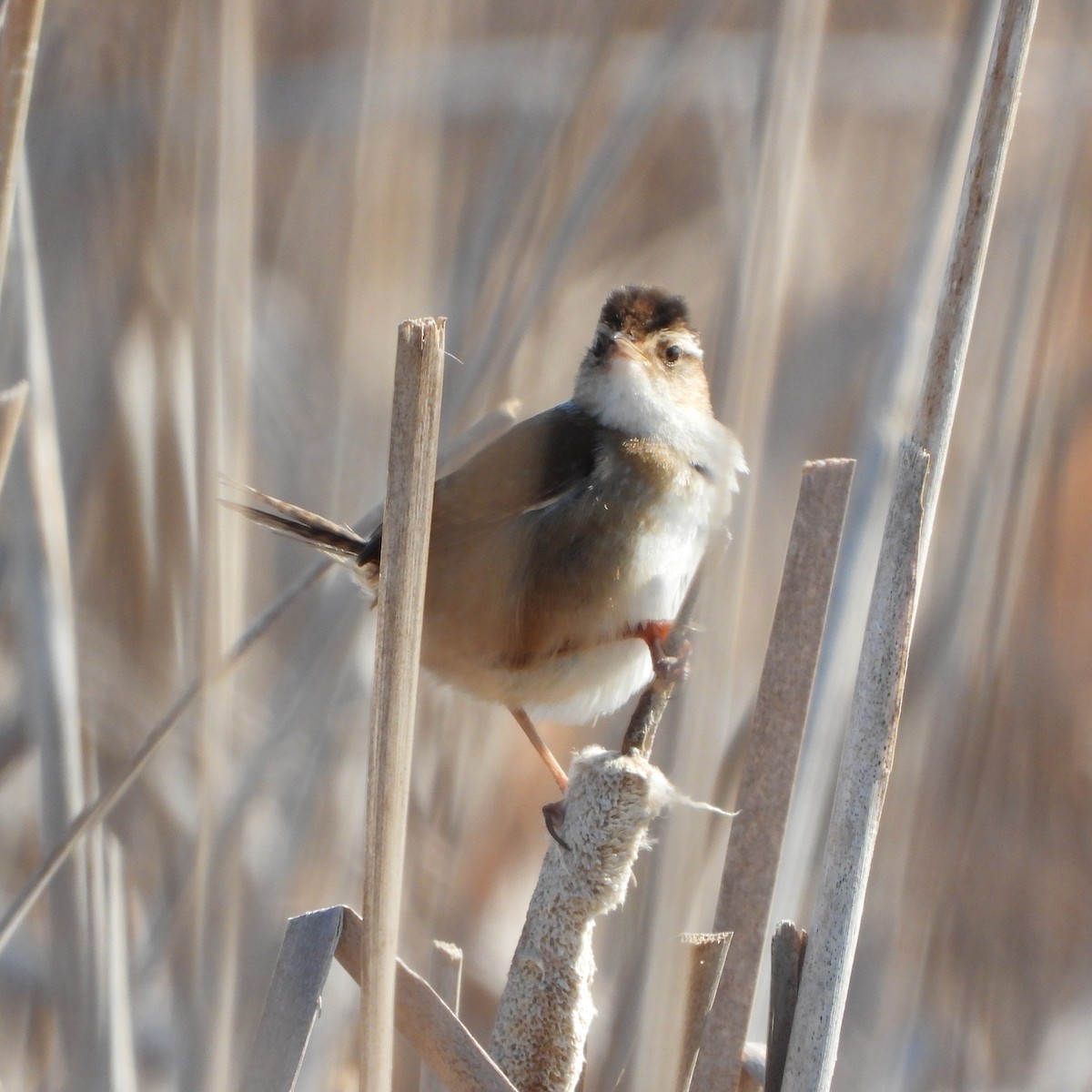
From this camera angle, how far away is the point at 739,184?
1.71 meters

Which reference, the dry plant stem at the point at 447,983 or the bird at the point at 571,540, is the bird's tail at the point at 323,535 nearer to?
the bird at the point at 571,540

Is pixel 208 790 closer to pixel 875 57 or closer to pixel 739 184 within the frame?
pixel 739 184

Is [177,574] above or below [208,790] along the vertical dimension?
above

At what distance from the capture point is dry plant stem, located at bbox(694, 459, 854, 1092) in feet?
3.86

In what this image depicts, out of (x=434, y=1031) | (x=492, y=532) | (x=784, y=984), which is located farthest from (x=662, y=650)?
(x=434, y=1031)

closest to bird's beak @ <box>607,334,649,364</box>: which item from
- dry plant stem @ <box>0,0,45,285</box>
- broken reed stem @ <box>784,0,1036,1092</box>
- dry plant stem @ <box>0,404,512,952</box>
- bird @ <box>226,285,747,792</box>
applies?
bird @ <box>226,285,747,792</box>

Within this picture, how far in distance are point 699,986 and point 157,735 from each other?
68cm

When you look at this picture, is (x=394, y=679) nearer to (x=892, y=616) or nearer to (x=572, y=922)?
(x=572, y=922)

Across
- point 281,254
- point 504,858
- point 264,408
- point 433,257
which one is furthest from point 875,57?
point 504,858

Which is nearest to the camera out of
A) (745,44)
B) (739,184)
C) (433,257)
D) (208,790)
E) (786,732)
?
(786,732)

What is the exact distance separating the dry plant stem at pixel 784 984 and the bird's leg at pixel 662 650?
0.29 metres

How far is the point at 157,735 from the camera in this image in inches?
54.9

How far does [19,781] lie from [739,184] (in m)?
1.39

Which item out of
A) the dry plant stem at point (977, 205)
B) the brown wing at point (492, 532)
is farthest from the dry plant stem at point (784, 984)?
the brown wing at point (492, 532)
